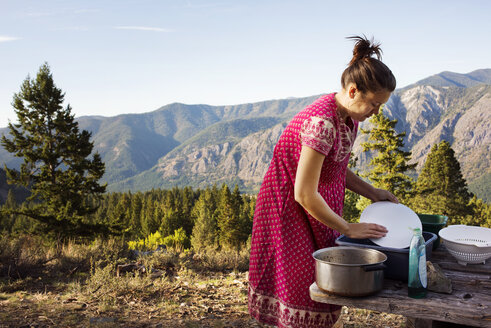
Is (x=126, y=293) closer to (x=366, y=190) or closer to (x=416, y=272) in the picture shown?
(x=366, y=190)

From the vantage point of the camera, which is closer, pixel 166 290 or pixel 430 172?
pixel 166 290

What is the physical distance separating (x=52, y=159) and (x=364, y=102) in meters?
29.7

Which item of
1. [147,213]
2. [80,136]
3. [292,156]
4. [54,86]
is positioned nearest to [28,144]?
[80,136]

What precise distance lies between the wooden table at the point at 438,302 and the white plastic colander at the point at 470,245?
18 centimetres

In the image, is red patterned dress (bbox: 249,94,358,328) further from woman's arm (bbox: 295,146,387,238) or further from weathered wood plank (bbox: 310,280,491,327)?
weathered wood plank (bbox: 310,280,491,327)

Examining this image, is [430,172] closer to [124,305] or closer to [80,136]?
[80,136]

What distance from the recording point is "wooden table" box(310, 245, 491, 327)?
159 centimetres

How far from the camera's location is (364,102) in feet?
6.39

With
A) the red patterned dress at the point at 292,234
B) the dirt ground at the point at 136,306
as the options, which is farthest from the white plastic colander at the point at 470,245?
the dirt ground at the point at 136,306

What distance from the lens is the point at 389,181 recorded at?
92.4 ft

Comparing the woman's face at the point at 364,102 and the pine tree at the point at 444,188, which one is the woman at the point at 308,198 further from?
the pine tree at the point at 444,188

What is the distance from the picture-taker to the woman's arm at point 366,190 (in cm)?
257

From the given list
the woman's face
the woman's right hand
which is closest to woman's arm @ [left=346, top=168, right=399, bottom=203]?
the woman's right hand

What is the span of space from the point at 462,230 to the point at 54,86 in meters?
33.6
